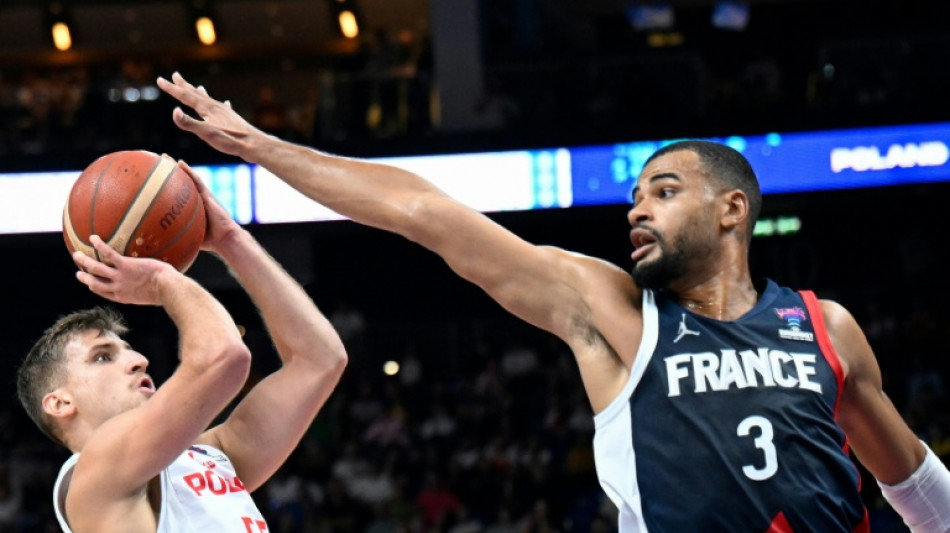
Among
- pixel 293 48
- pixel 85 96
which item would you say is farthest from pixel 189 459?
pixel 293 48

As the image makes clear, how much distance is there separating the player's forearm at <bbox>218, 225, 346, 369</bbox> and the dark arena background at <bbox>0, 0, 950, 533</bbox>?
24.5 feet

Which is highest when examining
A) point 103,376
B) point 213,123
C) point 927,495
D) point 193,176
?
point 213,123

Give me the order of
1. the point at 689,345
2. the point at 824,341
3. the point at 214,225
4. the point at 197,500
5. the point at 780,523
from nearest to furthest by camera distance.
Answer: the point at 780,523 → the point at 689,345 → the point at 824,341 → the point at 197,500 → the point at 214,225

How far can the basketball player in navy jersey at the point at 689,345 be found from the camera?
288 cm

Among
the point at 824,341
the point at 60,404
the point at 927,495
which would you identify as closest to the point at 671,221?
the point at 824,341

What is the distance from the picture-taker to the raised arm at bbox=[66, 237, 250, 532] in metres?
3.40

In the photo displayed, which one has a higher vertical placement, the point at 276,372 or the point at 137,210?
the point at 137,210

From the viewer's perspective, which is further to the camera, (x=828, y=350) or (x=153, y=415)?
(x=153, y=415)

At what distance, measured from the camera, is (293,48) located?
22422mm

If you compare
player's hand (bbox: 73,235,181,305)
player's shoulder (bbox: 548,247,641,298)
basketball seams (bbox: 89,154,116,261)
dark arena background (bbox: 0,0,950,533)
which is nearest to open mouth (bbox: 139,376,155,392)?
player's hand (bbox: 73,235,181,305)

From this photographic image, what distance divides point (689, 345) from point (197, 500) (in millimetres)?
1544

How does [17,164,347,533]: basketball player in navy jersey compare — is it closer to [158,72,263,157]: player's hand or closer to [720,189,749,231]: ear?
[158,72,263,157]: player's hand

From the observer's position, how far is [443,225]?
3.11 meters

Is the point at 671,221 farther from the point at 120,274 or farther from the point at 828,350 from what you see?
the point at 120,274
